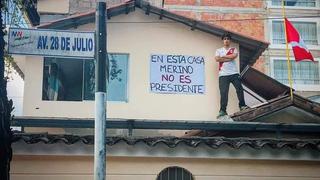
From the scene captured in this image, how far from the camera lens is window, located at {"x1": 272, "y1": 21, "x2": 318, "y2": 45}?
30.0m

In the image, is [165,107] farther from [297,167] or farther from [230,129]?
[297,167]

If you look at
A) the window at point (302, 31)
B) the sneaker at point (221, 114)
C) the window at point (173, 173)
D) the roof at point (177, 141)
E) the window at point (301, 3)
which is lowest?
the window at point (173, 173)

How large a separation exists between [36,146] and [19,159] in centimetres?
52

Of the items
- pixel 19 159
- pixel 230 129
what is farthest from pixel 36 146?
pixel 230 129

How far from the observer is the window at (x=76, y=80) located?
45.2 ft

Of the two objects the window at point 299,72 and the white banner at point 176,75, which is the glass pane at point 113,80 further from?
the window at point 299,72

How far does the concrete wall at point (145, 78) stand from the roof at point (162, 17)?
0.65ft

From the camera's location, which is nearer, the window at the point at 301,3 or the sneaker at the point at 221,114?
the sneaker at the point at 221,114

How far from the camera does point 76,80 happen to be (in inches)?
548

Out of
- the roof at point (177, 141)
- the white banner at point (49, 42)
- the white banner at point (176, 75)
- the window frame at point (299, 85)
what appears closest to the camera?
the white banner at point (49, 42)

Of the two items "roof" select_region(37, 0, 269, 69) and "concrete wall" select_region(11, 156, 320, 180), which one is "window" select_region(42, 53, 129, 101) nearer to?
"roof" select_region(37, 0, 269, 69)

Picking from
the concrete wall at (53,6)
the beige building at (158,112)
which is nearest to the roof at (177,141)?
the beige building at (158,112)

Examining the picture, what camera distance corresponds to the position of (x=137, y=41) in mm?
14305

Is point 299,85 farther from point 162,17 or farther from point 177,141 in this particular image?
point 177,141
